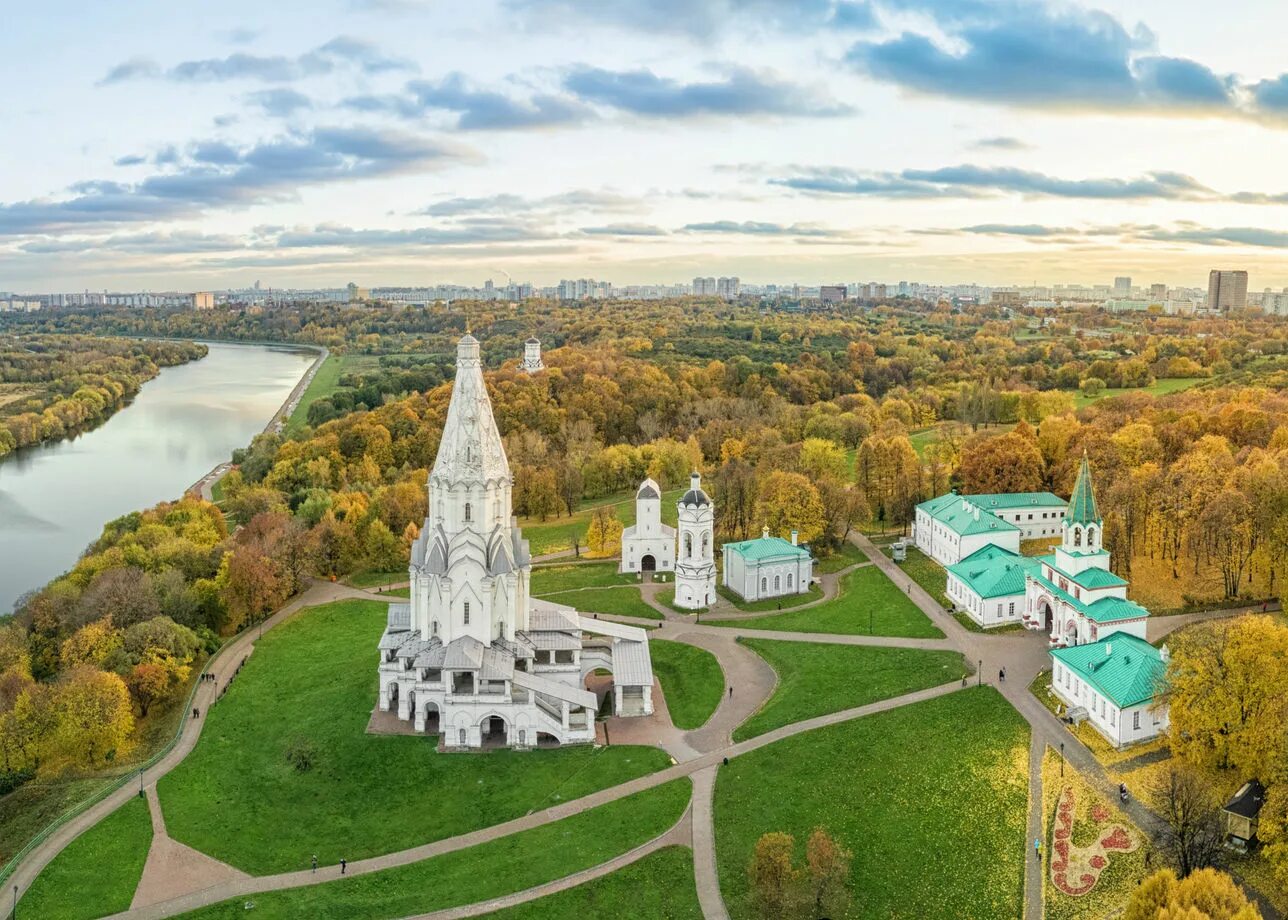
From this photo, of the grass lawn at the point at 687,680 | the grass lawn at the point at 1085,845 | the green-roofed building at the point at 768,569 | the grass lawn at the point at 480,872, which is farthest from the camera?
the green-roofed building at the point at 768,569

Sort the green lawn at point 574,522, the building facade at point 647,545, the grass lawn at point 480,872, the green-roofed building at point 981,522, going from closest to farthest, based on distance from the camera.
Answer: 1. the grass lawn at point 480,872
2. the green-roofed building at point 981,522
3. the building facade at point 647,545
4. the green lawn at point 574,522

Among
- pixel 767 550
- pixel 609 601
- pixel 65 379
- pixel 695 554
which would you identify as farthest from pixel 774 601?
pixel 65 379

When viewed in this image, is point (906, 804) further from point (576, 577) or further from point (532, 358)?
point (532, 358)

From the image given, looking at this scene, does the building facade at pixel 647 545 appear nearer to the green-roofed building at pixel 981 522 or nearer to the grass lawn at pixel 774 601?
the grass lawn at pixel 774 601

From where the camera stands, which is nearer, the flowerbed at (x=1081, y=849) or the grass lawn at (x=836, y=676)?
the flowerbed at (x=1081, y=849)

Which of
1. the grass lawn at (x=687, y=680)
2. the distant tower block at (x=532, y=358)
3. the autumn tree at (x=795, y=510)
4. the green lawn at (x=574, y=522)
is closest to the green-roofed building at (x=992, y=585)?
the autumn tree at (x=795, y=510)

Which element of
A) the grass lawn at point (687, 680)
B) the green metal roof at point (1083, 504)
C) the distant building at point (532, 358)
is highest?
the distant building at point (532, 358)
